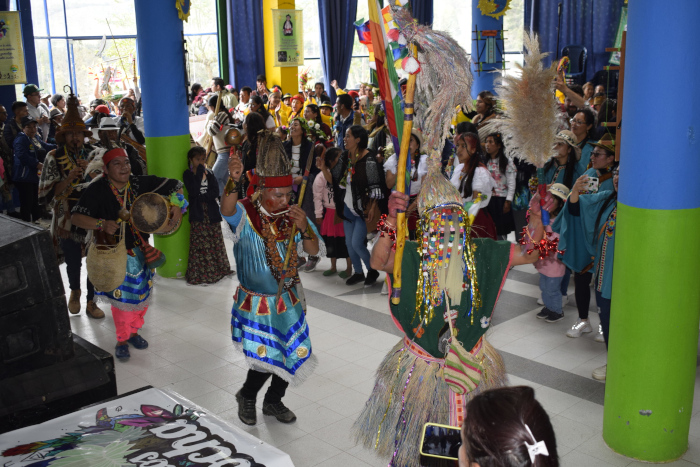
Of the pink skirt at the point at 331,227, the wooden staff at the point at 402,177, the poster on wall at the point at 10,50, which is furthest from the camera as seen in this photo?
the poster on wall at the point at 10,50

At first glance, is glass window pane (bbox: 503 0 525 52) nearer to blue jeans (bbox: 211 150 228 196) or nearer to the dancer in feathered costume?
blue jeans (bbox: 211 150 228 196)

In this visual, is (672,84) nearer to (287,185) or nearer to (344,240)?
(287,185)

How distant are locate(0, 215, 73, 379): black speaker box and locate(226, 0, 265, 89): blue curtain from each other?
13781 millimetres

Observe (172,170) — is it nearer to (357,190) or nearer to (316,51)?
(357,190)

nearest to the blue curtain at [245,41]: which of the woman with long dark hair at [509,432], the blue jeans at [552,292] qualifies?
the blue jeans at [552,292]

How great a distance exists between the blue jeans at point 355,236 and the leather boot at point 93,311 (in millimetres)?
2318

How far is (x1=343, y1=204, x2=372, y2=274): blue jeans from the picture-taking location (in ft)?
21.6

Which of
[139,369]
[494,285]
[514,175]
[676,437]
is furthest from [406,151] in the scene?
[514,175]

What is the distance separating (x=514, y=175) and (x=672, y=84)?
3.41 meters

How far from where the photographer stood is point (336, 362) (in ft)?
16.0

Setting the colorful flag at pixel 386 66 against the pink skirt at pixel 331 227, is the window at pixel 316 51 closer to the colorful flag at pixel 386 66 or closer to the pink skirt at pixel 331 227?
the pink skirt at pixel 331 227

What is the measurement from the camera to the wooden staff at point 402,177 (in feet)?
8.24

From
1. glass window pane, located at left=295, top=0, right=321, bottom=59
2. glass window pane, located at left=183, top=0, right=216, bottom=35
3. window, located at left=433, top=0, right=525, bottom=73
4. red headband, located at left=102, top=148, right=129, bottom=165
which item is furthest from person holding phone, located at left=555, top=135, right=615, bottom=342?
window, located at left=433, top=0, right=525, bottom=73

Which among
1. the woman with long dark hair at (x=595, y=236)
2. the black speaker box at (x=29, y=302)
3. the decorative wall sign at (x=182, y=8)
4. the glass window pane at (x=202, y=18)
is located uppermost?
the glass window pane at (x=202, y=18)
